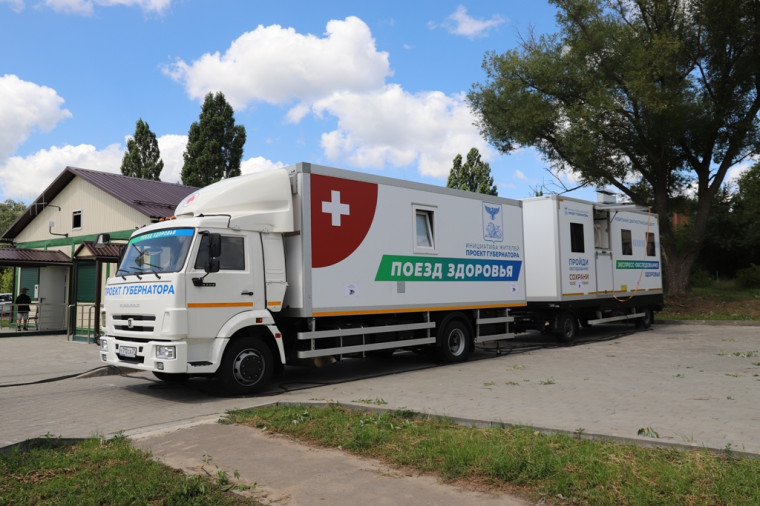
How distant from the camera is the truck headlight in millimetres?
8141

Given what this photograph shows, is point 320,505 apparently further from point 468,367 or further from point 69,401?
point 468,367

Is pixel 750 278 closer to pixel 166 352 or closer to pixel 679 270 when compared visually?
pixel 679 270

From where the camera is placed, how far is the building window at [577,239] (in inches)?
597

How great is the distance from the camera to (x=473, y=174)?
50344 mm

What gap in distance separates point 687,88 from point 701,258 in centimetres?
2504

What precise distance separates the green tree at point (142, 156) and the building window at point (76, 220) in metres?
19.7

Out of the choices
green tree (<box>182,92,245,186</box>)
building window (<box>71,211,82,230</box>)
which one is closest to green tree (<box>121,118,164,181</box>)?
green tree (<box>182,92,245,186</box>)

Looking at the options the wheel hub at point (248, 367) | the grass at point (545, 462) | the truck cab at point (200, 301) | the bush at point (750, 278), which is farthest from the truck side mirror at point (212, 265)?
the bush at point (750, 278)

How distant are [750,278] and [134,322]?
121 ft

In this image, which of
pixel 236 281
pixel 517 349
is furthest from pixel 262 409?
pixel 517 349

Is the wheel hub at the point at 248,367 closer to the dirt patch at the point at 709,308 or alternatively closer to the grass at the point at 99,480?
the grass at the point at 99,480

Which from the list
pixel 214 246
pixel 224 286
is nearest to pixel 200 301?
pixel 224 286

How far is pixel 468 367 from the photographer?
38.0ft

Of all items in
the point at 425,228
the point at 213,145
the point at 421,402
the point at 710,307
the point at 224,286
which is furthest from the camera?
the point at 213,145
